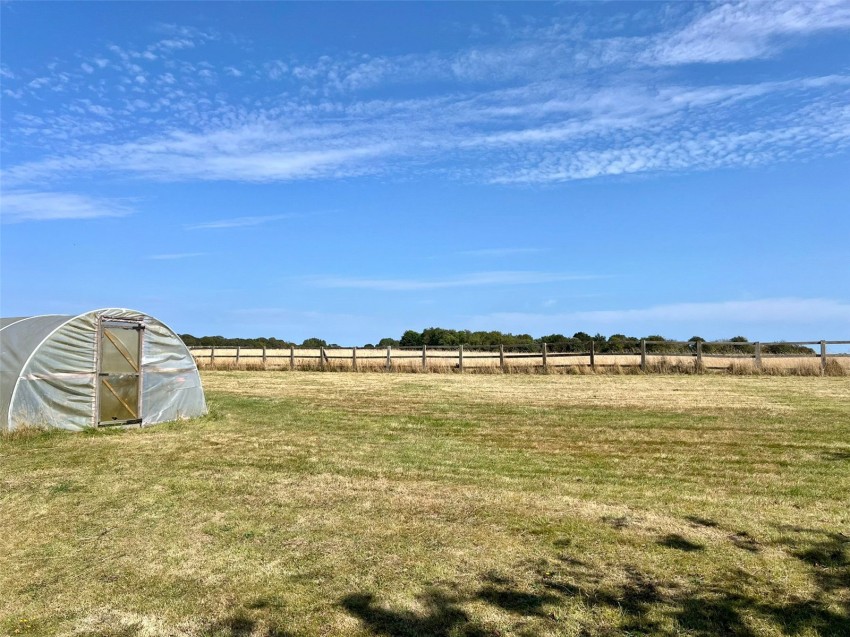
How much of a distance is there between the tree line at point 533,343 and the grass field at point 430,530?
16440 millimetres

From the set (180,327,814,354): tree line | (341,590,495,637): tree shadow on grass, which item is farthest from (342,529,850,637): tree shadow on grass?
(180,327,814,354): tree line

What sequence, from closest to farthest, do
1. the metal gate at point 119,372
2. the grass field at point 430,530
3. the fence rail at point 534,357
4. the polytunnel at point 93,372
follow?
the grass field at point 430,530
the polytunnel at point 93,372
the metal gate at point 119,372
the fence rail at point 534,357

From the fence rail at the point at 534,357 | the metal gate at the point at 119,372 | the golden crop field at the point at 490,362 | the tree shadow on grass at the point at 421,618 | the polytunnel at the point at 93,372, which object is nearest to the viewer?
the tree shadow on grass at the point at 421,618

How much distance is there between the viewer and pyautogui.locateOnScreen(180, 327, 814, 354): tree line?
2909 centimetres

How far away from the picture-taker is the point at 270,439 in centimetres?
1167

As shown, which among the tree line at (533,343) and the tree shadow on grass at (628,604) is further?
the tree line at (533,343)

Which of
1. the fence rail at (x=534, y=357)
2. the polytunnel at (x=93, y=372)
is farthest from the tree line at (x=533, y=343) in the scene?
the polytunnel at (x=93, y=372)

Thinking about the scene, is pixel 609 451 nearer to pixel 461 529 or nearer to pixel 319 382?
pixel 461 529

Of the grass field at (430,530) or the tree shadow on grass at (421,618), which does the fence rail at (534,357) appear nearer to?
the grass field at (430,530)

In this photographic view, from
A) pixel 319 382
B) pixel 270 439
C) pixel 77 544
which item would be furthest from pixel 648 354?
pixel 77 544

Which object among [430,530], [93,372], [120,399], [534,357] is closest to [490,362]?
[534,357]

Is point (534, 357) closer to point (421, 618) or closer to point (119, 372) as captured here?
point (119, 372)

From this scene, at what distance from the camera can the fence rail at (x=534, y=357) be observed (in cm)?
2684

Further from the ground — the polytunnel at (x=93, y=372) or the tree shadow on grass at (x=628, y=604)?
the polytunnel at (x=93, y=372)
